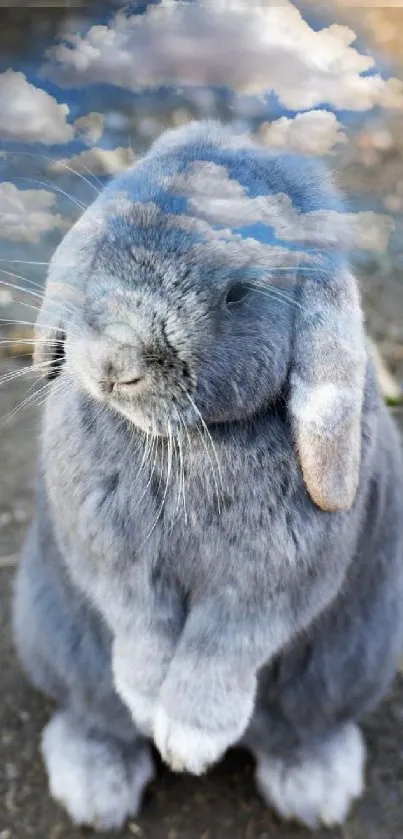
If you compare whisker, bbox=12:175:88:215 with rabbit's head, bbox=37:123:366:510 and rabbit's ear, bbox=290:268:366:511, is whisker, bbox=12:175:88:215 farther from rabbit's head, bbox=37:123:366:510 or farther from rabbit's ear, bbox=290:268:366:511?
rabbit's ear, bbox=290:268:366:511

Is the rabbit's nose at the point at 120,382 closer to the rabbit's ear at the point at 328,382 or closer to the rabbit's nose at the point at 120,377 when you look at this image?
the rabbit's nose at the point at 120,377

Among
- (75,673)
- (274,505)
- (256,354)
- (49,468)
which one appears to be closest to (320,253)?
(256,354)

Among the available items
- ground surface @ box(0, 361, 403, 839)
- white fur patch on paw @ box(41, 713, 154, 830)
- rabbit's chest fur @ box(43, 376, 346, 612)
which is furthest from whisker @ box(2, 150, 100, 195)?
white fur patch on paw @ box(41, 713, 154, 830)

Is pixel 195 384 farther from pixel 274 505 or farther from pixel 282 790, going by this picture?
pixel 282 790

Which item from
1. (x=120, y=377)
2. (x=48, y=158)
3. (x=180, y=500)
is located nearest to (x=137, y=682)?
(x=180, y=500)

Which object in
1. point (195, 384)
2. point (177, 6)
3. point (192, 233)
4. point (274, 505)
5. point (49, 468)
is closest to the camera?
point (177, 6)

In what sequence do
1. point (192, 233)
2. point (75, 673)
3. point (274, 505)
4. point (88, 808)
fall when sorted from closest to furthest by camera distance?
point (192, 233), point (274, 505), point (75, 673), point (88, 808)

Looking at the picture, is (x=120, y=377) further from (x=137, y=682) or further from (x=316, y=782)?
(x=316, y=782)
